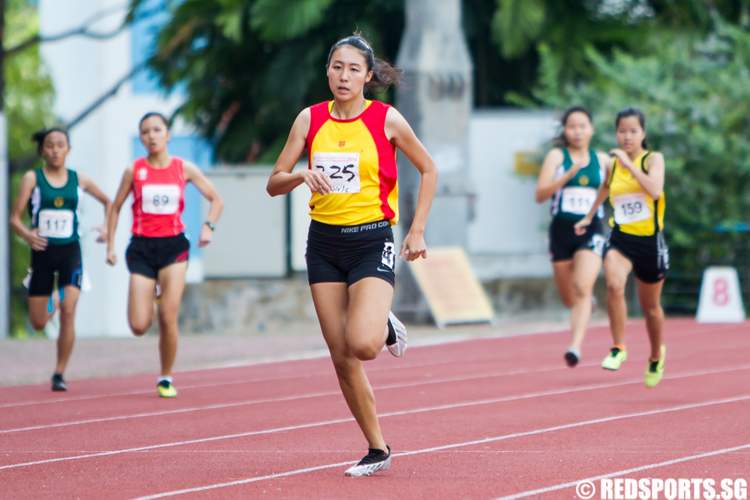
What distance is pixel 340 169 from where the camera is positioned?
8625mm

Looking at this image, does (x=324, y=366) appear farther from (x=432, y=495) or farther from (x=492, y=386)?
(x=432, y=495)

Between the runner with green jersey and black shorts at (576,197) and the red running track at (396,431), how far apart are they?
70 centimetres

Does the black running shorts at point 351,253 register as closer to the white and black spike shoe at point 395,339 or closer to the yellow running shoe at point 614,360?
the white and black spike shoe at point 395,339

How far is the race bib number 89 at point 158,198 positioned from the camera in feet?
43.9

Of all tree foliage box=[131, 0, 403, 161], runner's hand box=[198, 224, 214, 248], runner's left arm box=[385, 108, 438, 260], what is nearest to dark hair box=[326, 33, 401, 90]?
runner's left arm box=[385, 108, 438, 260]

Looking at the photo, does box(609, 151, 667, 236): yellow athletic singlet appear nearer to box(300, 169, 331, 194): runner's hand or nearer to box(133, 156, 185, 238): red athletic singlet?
box(133, 156, 185, 238): red athletic singlet

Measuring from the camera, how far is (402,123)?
874 centimetres

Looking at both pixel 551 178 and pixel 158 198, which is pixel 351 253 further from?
pixel 551 178

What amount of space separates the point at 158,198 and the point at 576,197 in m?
3.61

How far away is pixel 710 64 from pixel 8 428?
1743 cm

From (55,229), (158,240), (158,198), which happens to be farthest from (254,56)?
(158,240)

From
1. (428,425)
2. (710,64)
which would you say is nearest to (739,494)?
Answer: (428,425)

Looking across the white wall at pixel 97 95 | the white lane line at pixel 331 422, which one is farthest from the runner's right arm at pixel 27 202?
the white wall at pixel 97 95

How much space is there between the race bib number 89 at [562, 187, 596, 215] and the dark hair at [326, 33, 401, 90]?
603cm
